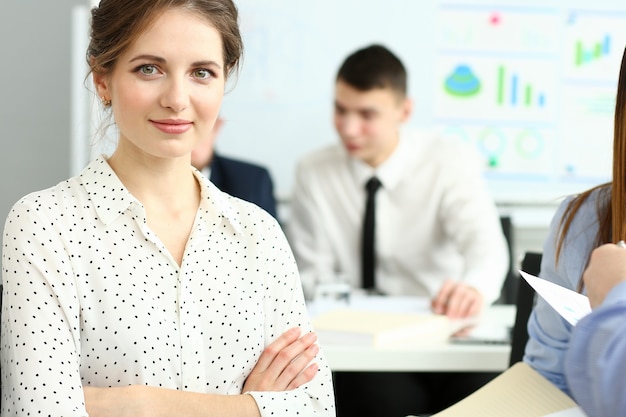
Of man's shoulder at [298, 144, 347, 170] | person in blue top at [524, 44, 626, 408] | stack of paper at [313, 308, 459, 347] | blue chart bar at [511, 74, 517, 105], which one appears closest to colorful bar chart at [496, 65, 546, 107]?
blue chart bar at [511, 74, 517, 105]

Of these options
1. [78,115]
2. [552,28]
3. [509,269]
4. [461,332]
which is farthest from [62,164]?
[552,28]

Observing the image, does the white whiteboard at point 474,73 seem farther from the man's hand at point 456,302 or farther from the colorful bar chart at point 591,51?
the man's hand at point 456,302

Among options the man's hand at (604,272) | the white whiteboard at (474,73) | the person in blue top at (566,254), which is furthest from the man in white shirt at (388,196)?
the man's hand at (604,272)

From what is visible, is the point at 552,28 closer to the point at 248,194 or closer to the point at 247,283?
the point at 248,194

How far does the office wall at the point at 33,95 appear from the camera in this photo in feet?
6.67

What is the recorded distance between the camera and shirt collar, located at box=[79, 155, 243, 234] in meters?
1.48

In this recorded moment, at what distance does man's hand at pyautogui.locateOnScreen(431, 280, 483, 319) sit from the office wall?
43.0 inches

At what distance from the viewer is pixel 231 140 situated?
4254 millimetres

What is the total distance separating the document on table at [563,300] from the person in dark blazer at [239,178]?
7.72ft

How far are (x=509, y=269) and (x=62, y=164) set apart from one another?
2.02m

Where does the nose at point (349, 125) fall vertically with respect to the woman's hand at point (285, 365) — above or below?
above

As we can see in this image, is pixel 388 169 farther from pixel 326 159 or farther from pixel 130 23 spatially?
pixel 130 23

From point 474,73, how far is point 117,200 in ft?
10.3

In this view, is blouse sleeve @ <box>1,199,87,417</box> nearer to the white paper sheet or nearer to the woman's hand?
the woman's hand
